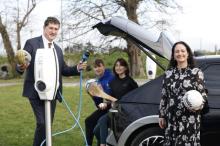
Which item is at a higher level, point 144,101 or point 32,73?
point 32,73

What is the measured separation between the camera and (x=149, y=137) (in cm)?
541

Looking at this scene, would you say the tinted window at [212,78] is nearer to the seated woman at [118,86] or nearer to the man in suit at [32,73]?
the seated woman at [118,86]

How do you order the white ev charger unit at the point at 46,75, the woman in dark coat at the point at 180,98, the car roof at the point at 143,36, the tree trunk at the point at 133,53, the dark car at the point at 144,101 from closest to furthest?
the white ev charger unit at the point at 46,75 → the woman in dark coat at the point at 180,98 → the dark car at the point at 144,101 → the car roof at the point at 143,36 → the tree trunk at the point at 133,53

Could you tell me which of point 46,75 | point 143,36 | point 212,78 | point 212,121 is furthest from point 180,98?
point 46,75

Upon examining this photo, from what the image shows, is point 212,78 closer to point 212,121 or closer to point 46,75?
point 212,121

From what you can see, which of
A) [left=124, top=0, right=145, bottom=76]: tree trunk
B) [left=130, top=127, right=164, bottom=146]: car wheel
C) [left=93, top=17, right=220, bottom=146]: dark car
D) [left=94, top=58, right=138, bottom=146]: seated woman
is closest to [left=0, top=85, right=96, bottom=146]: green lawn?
[left=94, top=58, right=138, bottom=146]: seated woman

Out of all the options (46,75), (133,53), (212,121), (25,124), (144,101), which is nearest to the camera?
(46,75)

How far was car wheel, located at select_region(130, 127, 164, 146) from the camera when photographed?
5355mm

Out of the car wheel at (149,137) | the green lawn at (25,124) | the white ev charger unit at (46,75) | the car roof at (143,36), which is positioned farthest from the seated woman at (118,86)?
the white ev charger unit at (46,75)

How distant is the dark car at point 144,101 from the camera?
533 centimetres

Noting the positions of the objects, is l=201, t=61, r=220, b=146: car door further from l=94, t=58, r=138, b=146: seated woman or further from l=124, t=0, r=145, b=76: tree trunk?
l=124, t=0, r=145, b=76: tree trunk

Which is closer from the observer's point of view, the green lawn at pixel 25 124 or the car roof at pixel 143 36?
the car roof at pixel 143 36

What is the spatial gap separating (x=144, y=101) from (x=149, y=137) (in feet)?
1.46

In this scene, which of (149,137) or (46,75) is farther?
(149,137)
